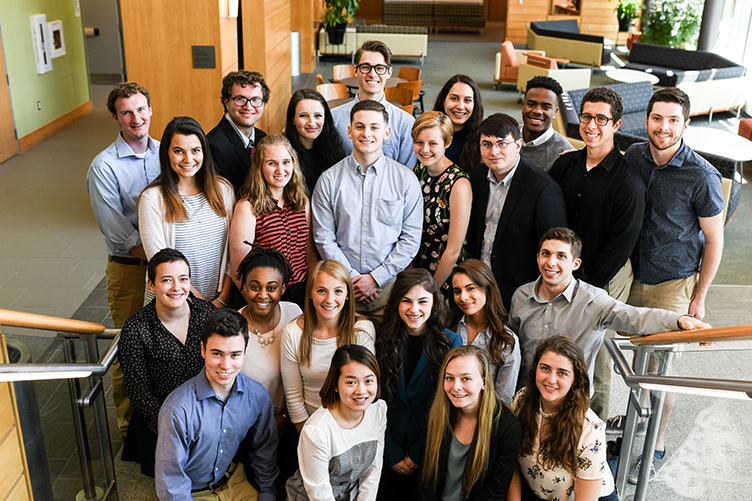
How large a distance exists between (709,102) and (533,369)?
11.0 metres

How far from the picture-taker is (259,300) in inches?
136

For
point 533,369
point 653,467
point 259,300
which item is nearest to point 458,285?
point 533,369

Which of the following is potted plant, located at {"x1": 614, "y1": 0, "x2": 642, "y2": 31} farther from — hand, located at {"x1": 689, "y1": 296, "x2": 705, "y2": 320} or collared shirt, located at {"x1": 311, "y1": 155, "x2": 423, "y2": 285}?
collared shirt, located at {"x1": 311, "y1": 155, "x2": 423, "y2": 285}

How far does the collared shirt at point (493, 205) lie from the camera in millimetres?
3848

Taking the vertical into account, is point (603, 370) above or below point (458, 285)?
below

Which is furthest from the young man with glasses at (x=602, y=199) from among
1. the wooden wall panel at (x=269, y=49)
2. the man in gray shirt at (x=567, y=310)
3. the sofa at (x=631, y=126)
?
the wooden wall panel at (x=269, y=49)

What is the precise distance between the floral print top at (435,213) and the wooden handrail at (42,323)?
1.86m

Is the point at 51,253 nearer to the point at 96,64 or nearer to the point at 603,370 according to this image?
the point at 603,370

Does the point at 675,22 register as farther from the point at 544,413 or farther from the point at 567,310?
the point at 544,413

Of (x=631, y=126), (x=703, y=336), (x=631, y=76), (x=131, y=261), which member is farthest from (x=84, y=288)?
(x=631, y=76)

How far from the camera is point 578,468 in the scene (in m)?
3.04

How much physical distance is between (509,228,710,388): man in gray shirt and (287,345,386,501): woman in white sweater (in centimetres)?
91

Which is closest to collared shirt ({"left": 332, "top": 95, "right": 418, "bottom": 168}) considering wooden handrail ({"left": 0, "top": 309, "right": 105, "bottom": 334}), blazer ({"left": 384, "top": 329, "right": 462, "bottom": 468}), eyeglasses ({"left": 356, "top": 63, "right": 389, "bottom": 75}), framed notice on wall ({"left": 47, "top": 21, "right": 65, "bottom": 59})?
eyeglasses ({"left": 356, "top": 63, "right": 389, "bottom": 75})

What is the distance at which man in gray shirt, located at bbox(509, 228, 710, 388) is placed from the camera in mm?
3352
